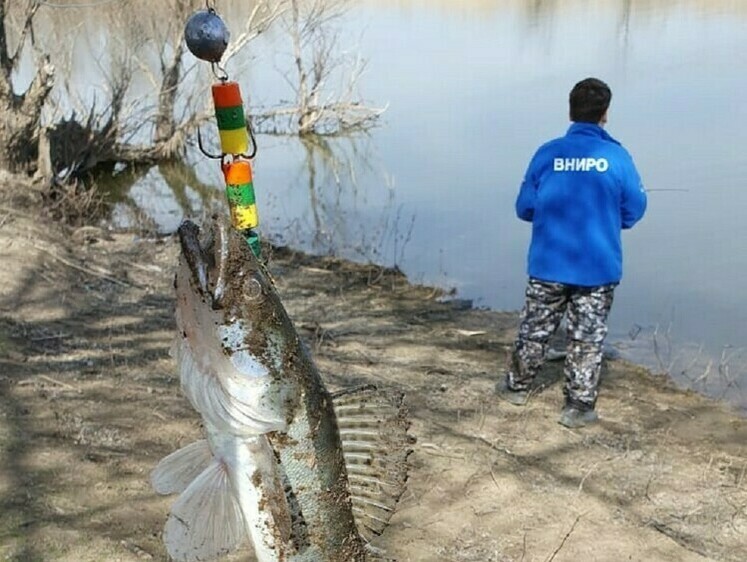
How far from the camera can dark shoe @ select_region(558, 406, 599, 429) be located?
234 inches

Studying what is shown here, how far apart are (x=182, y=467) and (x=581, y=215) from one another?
12.2 feet

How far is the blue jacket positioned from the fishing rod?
2916 millimetres

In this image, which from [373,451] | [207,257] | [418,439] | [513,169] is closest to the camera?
[207,257]

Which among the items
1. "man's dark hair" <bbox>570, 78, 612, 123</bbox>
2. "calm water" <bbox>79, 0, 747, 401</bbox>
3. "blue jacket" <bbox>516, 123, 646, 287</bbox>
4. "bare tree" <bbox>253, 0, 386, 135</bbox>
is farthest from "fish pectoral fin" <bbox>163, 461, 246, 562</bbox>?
"bare tree" <bbox>253, 0, 386, 135</bbox>

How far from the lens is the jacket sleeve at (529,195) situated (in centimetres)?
536

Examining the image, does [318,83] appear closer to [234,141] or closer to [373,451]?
[234,141]

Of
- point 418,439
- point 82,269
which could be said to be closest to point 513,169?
point 82,269

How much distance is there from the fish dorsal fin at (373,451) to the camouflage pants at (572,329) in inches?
136

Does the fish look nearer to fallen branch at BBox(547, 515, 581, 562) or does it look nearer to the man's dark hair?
fallen branch at BBox(547, 515, 581, 562)

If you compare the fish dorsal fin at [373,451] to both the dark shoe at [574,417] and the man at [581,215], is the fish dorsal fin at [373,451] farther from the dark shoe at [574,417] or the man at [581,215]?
the dark shoe at [574,417]

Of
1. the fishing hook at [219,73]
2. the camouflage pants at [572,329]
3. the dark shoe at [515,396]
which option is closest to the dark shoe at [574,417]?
the camouflage pants at [572,329]

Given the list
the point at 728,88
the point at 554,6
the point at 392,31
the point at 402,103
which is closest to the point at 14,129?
the point at 402,103

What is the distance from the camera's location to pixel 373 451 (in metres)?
2.11

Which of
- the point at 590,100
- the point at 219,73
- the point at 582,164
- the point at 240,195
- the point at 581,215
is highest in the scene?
the point at 219,73
